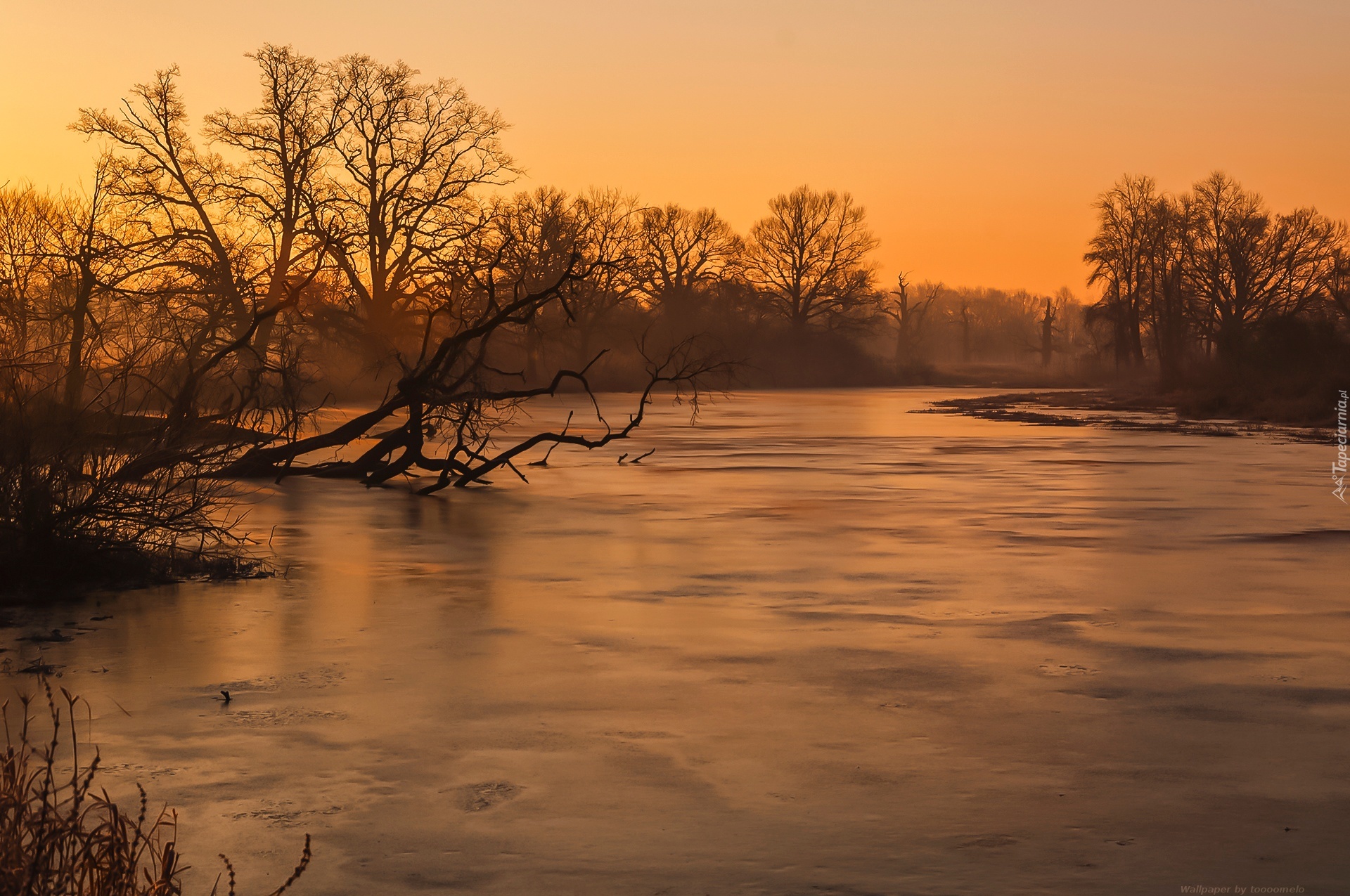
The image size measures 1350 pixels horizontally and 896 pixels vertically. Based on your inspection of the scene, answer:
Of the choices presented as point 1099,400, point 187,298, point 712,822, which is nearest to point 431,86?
point 187,298

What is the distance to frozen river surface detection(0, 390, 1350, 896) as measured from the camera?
18.3ft

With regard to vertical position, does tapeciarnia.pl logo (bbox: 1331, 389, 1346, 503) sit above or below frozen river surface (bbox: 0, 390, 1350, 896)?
above

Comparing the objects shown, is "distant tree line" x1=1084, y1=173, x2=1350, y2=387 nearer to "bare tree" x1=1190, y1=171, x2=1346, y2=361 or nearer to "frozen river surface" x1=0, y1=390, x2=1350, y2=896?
"bare tree" x1=1190, y1=171, x2=1346, y2=361

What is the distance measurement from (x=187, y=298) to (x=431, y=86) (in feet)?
58.0

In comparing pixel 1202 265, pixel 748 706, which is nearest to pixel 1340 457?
pixel 748 706

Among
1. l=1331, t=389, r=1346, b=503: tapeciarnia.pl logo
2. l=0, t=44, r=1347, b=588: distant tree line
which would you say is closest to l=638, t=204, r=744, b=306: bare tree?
l=0, t=44, r=1347, b=588: distant tree line

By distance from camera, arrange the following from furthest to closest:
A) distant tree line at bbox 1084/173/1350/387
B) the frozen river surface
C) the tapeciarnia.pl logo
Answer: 1. distant tree line at bbox 1084/173/1350/387
2. the tapeciarnia.pl logo
3. the frozen river surface

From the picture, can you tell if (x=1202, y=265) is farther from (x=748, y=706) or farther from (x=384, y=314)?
(x=748, y=706)

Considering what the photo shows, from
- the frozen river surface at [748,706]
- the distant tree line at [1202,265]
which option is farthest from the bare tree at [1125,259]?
the frozen river surface at [748,706]

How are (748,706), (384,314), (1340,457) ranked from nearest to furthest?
(748,706) < (1340,457) < (384,314)

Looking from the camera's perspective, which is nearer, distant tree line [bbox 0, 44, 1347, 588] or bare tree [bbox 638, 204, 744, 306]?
distant tree line [bbox 0, 44, 1347, 588]

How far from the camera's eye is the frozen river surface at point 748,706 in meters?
5.59

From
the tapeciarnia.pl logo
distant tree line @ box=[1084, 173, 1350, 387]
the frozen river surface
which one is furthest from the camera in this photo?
distant tree line @ box=[1084, 173, 1350, 387]

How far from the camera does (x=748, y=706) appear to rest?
26.5 ft
